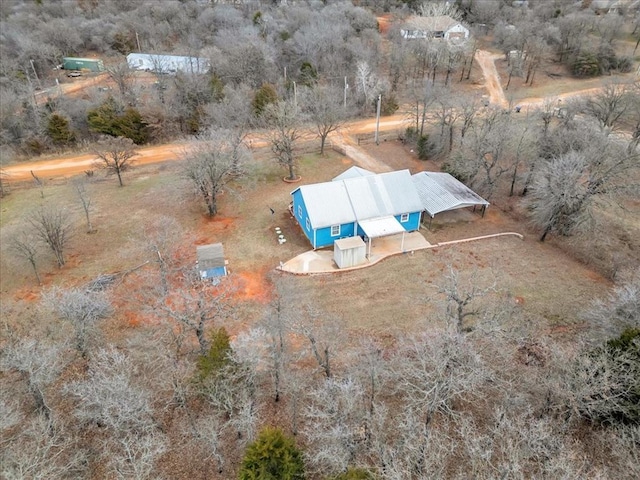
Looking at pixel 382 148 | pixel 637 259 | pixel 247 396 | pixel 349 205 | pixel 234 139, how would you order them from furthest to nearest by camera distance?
pixel 382 148
pixel 234 139
pixel 349 205
pixel 637 259
pixel 247 396

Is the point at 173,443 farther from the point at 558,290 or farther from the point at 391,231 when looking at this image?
the point at 558,290

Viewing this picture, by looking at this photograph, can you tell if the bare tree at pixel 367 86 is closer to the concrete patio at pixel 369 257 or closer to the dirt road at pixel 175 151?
the dirt road at pixel 175 151

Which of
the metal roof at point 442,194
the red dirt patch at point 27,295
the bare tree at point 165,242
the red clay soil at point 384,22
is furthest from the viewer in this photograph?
the red clay soil at point 384,22

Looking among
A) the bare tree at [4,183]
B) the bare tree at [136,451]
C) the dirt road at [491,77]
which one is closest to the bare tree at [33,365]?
the bare tree at [136,451]

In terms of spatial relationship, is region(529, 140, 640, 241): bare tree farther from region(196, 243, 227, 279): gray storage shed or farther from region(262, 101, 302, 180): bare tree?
region(196, 243, 227, 279): gray storage shed

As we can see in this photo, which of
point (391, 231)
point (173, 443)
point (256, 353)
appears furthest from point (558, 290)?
point (173, 443)
